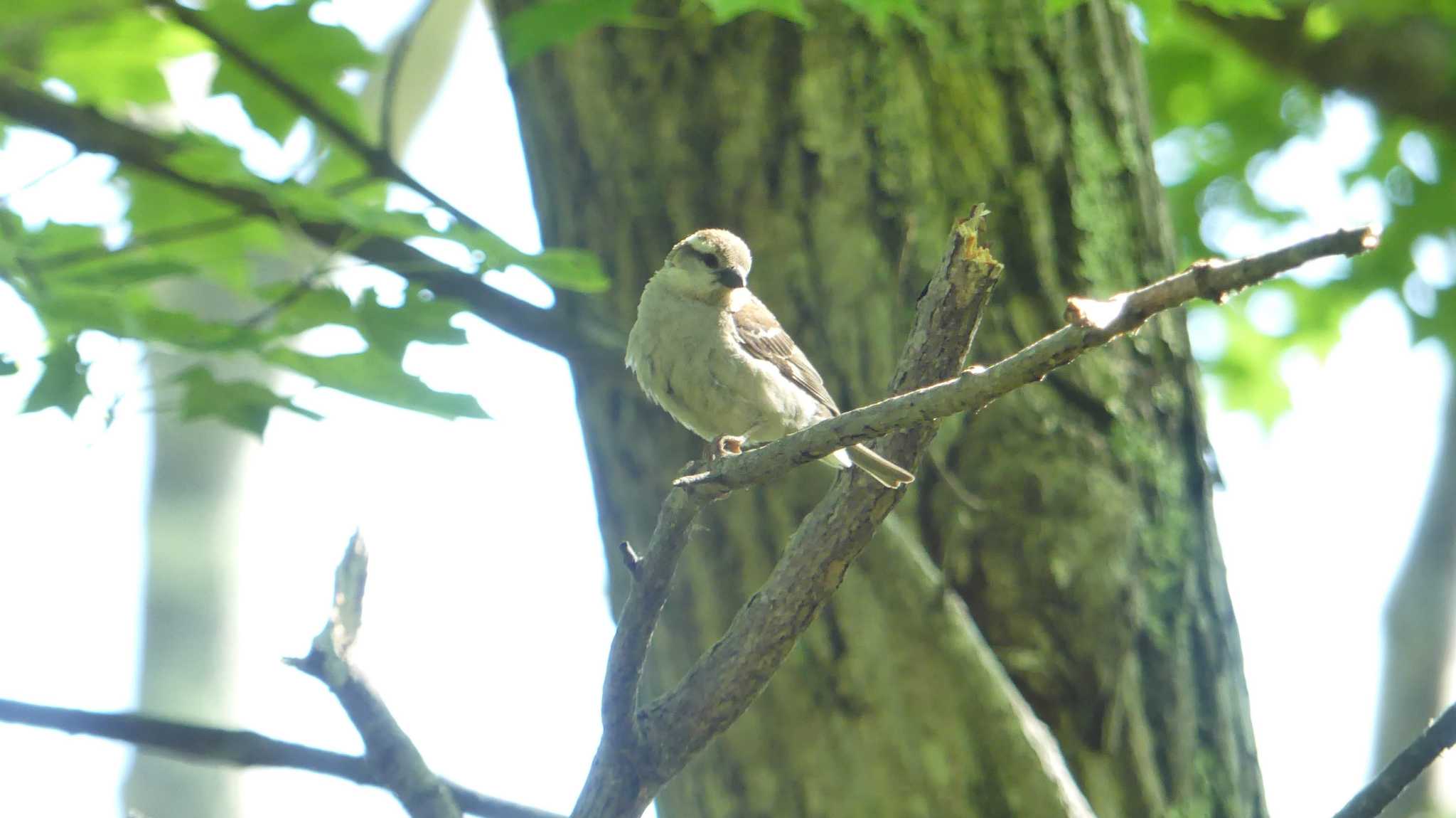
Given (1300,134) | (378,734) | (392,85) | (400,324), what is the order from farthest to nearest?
(1300,134)
(392,85)
(400,324)
(378,734)

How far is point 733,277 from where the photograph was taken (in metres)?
4.06

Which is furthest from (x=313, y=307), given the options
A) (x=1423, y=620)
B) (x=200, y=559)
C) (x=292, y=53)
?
(x=200, y=559)

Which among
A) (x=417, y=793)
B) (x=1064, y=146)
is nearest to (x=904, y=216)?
(x=1064, y=146)

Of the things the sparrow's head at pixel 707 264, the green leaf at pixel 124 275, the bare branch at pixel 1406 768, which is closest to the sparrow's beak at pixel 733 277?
the sparrow's head at pixel 707 264

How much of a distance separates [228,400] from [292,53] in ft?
3.67

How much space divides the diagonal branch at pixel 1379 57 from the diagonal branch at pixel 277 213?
325cm

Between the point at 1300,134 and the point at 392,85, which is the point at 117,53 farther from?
the point at 1300,134

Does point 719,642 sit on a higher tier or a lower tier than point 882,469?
lower

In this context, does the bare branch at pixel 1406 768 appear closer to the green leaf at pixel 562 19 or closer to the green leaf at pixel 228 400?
the green leaf at pixel 562 19

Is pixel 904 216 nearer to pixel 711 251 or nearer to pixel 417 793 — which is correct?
pixel 711 251

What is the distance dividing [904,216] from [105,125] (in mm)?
2290

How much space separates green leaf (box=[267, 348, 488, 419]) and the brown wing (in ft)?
3.66

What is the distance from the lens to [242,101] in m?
4.21

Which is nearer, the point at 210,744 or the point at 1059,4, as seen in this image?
the point at 210,744
